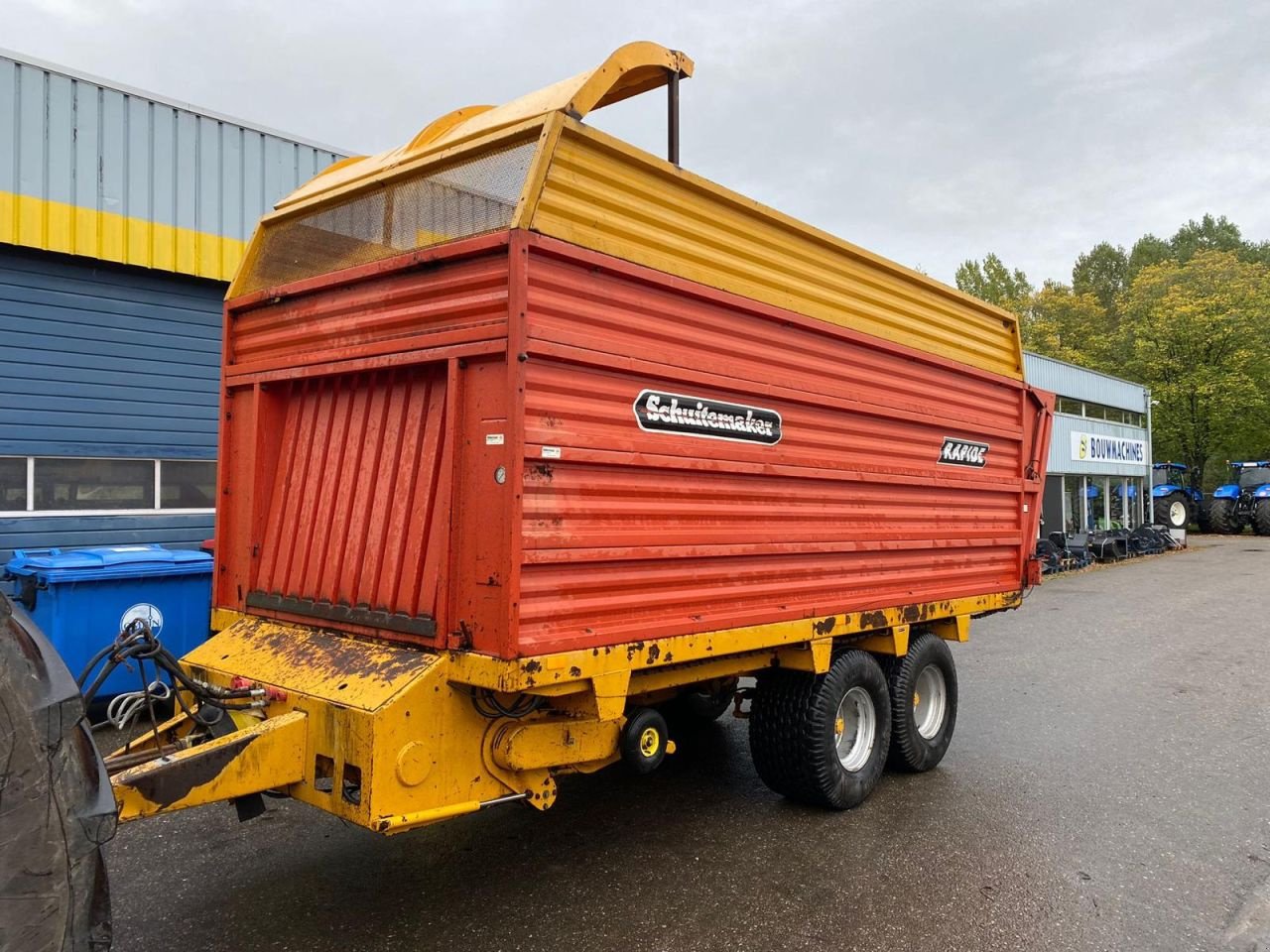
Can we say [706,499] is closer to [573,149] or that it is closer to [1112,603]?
[573,149]

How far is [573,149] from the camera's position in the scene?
309cm

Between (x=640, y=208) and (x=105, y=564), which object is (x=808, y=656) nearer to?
(x=640, y=208)

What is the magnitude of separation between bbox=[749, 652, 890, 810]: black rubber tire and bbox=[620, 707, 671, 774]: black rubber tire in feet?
3.39

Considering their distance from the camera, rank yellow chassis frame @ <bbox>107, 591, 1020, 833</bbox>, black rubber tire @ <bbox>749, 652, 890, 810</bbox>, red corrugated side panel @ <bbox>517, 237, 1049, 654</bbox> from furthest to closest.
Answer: black rubber tire @ <bbox>749, 652, 890, 810</bbox> < red corrugated side panel @ <bbox>517, 237, 1049, 654</bbox> < yellow chassis frame @ <bbox>107, 591, 1020, 833</bbox>

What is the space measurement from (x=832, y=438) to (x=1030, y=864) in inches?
Result: 88.1

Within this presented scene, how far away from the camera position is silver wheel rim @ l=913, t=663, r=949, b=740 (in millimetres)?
5480

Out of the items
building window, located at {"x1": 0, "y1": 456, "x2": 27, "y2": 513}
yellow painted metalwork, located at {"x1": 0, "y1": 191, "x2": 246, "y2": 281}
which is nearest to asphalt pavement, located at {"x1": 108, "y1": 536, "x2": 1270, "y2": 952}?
building window, located at {"x1": 0, "y1": 456, "x2": 27, "y2": 513}

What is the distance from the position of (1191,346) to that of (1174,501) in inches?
389

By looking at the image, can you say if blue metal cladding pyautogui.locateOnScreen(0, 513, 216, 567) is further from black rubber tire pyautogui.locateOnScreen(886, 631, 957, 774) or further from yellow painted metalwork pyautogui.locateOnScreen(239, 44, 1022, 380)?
black rubber tire pyautogui.locateOnScreen(886, 631, 957, 774)

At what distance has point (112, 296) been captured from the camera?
24.5 ft

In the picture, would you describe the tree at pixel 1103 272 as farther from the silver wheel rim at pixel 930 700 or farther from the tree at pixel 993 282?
the silver wheel rim at pixel 930 700

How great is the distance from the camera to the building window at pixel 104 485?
22.9ft

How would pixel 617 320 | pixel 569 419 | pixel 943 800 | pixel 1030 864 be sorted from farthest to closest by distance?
pixel 943 800 < pixel 1030 864 < pixel 617 320 < pixel 569 419

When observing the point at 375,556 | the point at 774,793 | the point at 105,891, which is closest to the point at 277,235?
the point at 375,556
